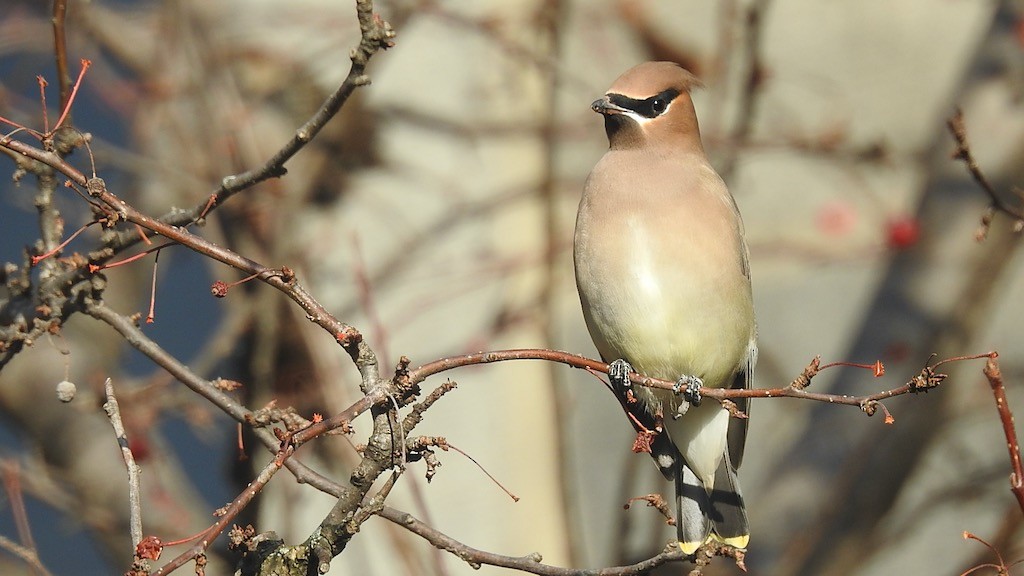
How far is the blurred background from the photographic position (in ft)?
12.6

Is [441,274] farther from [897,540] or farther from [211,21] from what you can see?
[897,540]

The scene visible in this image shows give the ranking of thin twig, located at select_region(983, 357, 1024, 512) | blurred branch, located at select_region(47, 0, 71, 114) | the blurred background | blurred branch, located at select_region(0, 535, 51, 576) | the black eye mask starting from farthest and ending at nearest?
the blurred background
the black eye mask
blurred branch, located at select_region(47, 0, 71, 114)
blurred branch, located at select_region(0, 535, 51, 576)
thin twig, located at select_region(983, 357, 1024, 512)

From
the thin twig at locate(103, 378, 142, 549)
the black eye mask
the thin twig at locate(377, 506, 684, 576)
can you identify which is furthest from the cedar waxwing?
the thin twig at locate(103, 378, 142, 549)

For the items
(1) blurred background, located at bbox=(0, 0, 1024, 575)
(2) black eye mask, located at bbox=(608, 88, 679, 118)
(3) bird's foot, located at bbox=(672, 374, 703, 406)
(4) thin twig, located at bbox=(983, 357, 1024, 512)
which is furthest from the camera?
(1) blurred background, located at bbox=(0, 0, 1024, 575)

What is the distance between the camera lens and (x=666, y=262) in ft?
9.29

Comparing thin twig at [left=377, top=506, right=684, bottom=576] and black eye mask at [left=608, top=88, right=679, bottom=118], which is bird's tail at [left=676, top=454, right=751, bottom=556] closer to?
black eye mask at [left=608, top=88, right=679, bottom=118]

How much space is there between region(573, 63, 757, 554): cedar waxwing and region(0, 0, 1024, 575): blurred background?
93 cm

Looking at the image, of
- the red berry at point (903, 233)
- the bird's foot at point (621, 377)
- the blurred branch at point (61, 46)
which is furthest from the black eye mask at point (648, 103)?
the red berry at point (903, 233)

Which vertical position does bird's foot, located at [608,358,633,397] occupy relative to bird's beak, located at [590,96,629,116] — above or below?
below

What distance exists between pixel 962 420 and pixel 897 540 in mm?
437

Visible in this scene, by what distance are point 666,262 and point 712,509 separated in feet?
2.22

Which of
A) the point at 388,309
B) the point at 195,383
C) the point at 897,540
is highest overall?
the point at 388,309

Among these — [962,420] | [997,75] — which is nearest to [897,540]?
[962,420]

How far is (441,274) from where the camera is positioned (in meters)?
4.98
